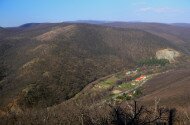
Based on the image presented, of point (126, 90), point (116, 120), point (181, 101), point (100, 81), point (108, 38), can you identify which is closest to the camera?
point (116, 120)

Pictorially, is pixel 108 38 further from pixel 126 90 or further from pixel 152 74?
pixel 126 90

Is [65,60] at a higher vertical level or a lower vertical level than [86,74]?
higher

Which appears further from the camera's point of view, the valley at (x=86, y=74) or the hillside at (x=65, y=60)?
the hillside at (x=65, y=60)

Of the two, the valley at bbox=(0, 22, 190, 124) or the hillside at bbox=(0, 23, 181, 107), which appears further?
the hillside at bbox=(0, 23, 181, 107)

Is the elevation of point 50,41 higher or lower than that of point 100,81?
higher

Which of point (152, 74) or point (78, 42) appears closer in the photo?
point (152, 74)

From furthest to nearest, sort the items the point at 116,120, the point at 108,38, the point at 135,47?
1. the point at 108,38
2. the point at 135,47
3. the point at 116,120

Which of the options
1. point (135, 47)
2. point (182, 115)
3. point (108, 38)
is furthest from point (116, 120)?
point (108, 38)

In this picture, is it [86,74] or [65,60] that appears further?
[65,60]
